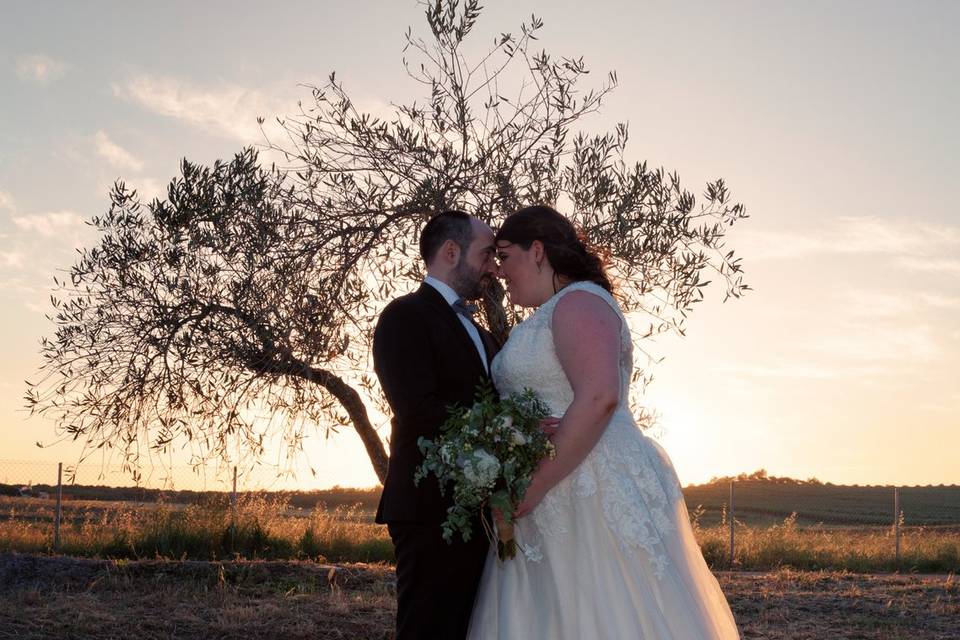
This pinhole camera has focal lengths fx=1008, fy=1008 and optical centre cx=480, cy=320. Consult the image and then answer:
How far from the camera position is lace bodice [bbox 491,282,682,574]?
15.4 ft

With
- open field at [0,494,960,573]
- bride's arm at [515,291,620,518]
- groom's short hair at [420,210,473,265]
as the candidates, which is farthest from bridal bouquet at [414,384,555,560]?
open field at [0,494,960,573]

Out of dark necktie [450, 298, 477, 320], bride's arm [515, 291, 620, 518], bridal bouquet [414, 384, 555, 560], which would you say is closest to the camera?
bridal bouquet [414, 384, 555, 560]

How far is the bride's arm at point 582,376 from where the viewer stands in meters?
4.43

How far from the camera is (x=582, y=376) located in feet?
14.6

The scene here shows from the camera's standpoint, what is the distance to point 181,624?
30.8ft

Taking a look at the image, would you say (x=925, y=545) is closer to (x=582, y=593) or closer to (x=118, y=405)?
(x=118, y=405)

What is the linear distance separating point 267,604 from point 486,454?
678 centimetres

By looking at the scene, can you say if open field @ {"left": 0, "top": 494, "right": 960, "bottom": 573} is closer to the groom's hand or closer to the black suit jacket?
the black suit jacket

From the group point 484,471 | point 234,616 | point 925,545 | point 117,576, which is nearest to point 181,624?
point 234,616

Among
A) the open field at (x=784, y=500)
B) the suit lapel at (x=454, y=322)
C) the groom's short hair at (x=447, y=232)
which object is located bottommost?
the open field at (x=784, y=500)

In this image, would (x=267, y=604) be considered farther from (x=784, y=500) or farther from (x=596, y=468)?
(x=784, y=500)

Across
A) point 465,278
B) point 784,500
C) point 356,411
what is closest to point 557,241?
point 465,278

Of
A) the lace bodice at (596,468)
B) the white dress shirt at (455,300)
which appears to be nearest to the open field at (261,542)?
the white dress shirt at (455,300)

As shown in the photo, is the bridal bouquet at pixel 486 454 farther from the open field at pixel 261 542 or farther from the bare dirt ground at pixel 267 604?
the open field at pixel 261 542
